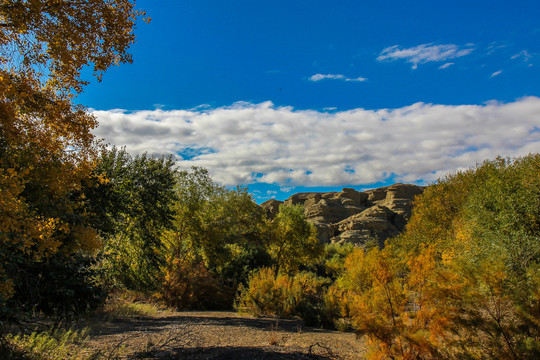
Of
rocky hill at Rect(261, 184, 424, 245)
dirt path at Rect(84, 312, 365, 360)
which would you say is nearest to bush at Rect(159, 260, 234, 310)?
dirt path at Rect(84, 312, 365, 360)

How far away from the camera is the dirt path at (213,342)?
705 centimetres

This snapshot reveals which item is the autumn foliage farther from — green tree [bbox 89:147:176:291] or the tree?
the tree

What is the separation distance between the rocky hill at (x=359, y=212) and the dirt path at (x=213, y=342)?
44446mm

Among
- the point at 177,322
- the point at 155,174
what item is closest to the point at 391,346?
the point at 177,322

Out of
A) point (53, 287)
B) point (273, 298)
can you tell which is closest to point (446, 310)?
point (53, 287)

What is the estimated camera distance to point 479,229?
17312 millimetres

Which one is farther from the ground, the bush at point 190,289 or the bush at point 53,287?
the bush at point 53,287

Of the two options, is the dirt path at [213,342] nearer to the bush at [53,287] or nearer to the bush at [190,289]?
the bush at [53,287]

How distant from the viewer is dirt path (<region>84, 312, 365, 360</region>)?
23.1ft

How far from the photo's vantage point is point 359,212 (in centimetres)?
8869

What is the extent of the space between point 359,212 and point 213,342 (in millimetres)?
84106

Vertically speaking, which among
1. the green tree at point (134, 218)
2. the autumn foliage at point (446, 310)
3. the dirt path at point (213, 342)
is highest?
the green tree at point (134, 218)

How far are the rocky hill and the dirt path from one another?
4445cm

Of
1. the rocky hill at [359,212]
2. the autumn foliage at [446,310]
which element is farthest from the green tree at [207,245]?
the rocky hill at [359,212]
